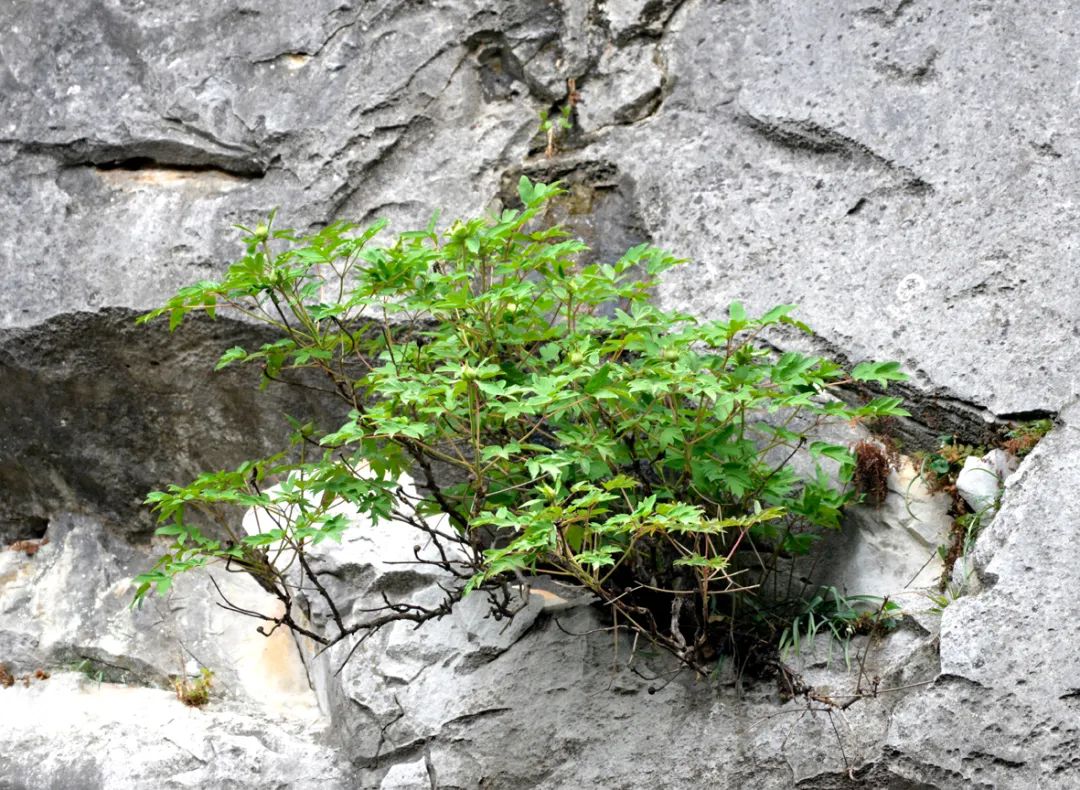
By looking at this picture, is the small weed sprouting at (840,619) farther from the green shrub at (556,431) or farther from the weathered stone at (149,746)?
the weathered stone at (149,746)

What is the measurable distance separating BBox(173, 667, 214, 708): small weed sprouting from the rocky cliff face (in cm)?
7

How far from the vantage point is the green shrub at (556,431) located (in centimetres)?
367

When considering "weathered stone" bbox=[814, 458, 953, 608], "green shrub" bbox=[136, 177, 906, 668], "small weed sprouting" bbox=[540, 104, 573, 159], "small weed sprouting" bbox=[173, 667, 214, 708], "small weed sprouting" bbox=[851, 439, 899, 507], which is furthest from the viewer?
"small weed sprouting" bbox=[540, 104, 573, 159]

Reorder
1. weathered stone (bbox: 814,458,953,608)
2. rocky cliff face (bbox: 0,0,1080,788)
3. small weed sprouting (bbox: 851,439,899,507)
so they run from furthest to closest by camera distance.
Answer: small weed sprouting (bbox: 851,439,899,507) < weathered stone (bbox: 814,458,953,608) < rocky cliff face (bbox: 0,0,1080,788)

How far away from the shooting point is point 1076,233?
14.4 ft

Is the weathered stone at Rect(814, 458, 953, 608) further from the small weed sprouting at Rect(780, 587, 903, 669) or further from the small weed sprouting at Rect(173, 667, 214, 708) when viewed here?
the small weed sprouting at Rect(173, 667, 214, 708)

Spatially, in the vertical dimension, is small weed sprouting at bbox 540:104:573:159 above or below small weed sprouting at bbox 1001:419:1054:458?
above

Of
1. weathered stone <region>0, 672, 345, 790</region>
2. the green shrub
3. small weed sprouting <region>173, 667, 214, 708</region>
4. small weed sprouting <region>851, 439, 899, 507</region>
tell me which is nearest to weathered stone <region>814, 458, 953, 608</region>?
small weed sprouting <region>851, 439, 899, 507</region>

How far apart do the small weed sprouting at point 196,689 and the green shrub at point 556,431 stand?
966 mm

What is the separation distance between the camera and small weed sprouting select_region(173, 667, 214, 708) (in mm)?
4852

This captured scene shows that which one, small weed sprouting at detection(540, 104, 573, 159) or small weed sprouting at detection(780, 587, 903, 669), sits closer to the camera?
small weed sprouting at detection(780, 587, 903, 669)

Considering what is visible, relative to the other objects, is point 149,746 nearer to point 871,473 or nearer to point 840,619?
point 840,619

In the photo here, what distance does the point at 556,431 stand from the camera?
157 inches

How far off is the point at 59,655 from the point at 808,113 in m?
3.34
